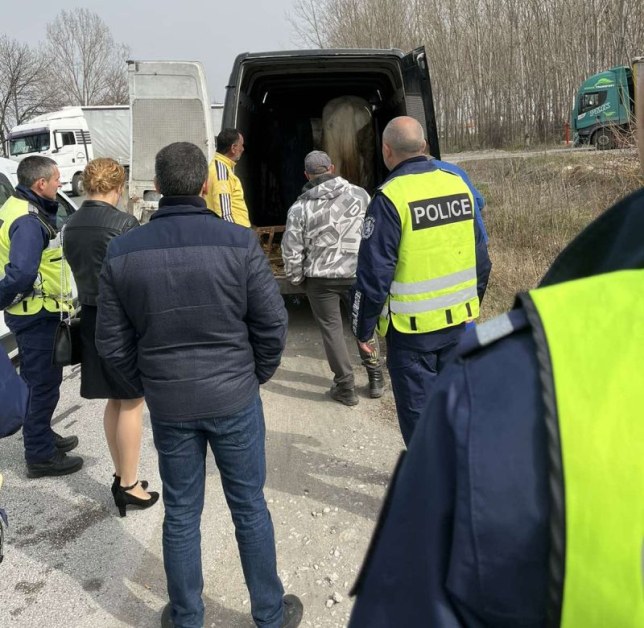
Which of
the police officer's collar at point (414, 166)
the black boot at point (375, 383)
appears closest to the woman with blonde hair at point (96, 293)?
the police officer's collar at point (414, 166)

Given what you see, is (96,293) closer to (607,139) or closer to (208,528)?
(208,528)

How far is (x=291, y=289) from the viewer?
19.4ft

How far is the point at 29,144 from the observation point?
2400cm

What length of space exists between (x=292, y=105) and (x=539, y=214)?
359 cm

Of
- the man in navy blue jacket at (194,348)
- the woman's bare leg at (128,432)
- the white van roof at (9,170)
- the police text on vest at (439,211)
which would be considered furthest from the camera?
the white van roof at (9,170)

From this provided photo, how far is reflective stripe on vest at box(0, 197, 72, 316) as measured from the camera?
11.6ft

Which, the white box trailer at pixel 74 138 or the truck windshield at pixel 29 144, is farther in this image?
the truck windshield at pixel 29 144

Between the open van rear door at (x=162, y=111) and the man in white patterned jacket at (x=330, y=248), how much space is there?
3.63 m

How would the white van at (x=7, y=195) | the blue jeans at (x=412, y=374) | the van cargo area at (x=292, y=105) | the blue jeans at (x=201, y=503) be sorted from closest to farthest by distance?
the blue jeans at (x=201, y=503) → the blue jeans at (x=412, y=374) → the white van at (x=7, y=195) → the van cargo area at (x=292, y=105)

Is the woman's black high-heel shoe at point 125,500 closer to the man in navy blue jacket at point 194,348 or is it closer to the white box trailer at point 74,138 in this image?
the man in navy blue jacket at point 194,348

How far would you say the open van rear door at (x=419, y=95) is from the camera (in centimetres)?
568

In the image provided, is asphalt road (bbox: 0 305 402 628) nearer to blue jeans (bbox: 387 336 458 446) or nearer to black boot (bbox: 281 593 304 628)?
black boot (bbox: 281 593 304 628)

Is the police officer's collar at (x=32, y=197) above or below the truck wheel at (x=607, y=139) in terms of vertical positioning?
below

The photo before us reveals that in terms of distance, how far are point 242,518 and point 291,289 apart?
365 cm
